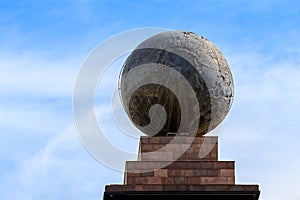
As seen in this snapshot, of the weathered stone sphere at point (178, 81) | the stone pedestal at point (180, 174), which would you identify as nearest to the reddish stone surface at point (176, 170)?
the stone pedestal at point (180, 174)

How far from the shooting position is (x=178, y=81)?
55.9ft

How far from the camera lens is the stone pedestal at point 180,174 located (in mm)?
16391

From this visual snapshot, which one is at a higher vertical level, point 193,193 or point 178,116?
point 178,116

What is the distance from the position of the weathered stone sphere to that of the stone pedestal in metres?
0.44

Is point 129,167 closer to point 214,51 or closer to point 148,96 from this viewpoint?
point 148,96

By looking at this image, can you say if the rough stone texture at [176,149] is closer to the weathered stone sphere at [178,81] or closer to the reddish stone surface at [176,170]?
the reddish stone surface at [176,170]

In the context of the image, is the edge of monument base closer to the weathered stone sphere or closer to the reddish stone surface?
the reddish stone surface

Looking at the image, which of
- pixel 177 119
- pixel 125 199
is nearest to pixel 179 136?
pixel 177 119

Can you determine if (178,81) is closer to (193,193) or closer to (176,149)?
(176,149)

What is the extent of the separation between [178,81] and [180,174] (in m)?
1.78

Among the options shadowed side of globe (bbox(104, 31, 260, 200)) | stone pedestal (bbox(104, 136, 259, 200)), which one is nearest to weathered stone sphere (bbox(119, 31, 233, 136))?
shadowed side of globe (bbox(104, 31, 260, 200))

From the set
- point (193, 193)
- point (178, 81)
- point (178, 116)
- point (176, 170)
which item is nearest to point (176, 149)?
point (176, 170)

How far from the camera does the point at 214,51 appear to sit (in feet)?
57.4

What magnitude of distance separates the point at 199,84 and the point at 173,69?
0.57 m
